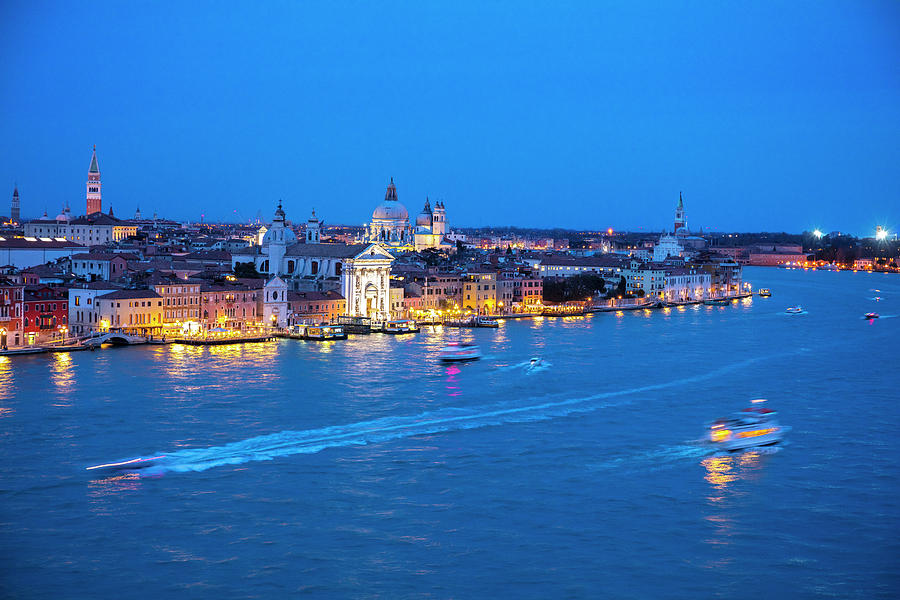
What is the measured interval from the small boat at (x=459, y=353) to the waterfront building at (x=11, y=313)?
16.2 ft

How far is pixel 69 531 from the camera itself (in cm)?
533

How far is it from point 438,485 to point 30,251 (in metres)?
15.6

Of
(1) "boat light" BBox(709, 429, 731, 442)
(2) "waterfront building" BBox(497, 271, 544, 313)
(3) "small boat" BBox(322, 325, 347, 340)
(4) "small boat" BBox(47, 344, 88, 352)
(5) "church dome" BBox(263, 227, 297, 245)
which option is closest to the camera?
(1) "boat light" BBox(709, 429, 731, 442)

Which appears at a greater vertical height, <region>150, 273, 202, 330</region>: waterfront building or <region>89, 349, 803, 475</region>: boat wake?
<region>150, 273, 202, 330</region>: waterfront building

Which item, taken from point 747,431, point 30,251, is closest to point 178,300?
point 30,251

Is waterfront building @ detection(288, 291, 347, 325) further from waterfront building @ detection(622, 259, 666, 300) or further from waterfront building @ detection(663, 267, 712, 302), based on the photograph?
waterfront building @ detection(663, 267, 712, 302)

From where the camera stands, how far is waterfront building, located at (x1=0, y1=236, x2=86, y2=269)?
19.0 m

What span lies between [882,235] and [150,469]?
64291mm

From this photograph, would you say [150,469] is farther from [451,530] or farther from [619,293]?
[619,293]

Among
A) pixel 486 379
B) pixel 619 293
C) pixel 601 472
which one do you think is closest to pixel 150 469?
pixel 601 472

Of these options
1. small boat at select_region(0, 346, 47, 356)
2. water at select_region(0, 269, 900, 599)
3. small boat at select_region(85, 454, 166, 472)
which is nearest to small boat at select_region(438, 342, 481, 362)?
water at select_region(0, 269, 900, 599)

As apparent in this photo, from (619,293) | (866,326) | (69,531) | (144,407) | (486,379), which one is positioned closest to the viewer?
(69,531)

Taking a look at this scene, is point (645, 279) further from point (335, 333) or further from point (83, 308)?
point (83, 308)

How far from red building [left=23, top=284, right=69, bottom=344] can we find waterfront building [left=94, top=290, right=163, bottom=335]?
1.46ft
